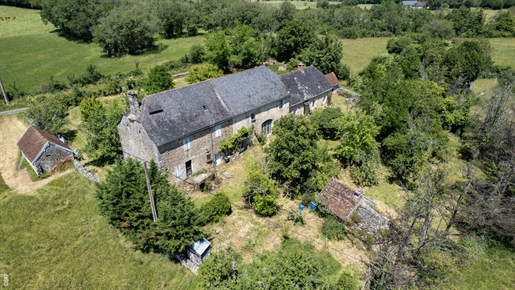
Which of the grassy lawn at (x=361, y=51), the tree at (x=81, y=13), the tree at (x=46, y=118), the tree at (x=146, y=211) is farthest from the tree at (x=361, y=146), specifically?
the tree at (x=81, y=13)

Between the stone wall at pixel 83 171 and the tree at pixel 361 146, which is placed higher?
the tree at pixel 361 146

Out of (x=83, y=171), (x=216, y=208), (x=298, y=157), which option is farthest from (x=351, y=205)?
(x=83, y=171)

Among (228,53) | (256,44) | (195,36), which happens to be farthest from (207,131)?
(195,36)

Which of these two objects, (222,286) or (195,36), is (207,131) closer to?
(222,286)

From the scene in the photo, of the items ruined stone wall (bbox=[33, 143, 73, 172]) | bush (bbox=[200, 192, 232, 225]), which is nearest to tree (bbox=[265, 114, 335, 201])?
bush (bbox=[200, 192, 232, 225])

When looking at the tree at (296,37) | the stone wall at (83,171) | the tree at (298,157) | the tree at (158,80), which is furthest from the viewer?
the tree at (296,37)

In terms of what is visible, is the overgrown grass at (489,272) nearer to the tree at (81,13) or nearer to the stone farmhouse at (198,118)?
the stone farmhouse at (198,118)
